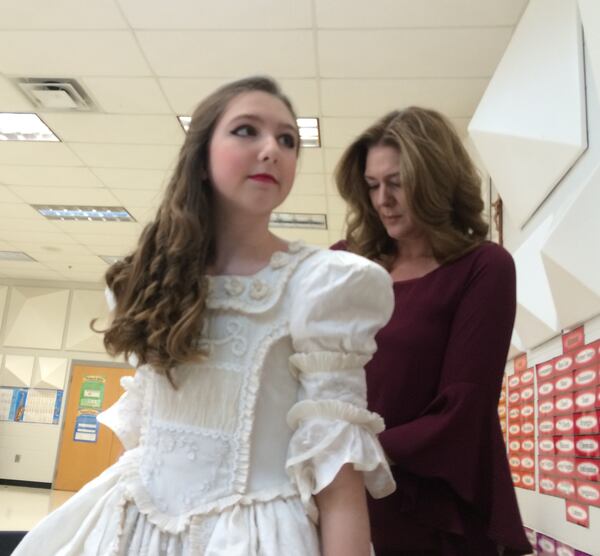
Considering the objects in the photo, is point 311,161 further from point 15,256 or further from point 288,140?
point 15,256

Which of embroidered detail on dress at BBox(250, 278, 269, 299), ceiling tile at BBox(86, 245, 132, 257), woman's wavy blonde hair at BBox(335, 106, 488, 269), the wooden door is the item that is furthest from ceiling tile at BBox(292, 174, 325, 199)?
the wooden door

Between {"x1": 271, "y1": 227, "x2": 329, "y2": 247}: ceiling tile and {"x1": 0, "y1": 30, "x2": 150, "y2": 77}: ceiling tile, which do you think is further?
{"x1": 271, "y1": 227, "x2": 329, "y2": 247}: ceiling tile

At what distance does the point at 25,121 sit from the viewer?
17.6 ft

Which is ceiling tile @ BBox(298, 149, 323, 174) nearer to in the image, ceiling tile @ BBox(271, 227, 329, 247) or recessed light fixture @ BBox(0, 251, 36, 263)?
ceiling tile @ BBox(271, 227, 329, 247)

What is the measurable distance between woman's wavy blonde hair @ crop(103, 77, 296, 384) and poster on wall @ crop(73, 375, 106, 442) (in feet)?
32.3

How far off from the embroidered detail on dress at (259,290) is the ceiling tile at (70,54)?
11.3ft

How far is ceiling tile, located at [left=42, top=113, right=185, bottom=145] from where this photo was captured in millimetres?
5121

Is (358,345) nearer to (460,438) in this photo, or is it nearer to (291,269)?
(291,269)

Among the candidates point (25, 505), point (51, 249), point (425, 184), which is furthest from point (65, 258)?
point (425, 184)

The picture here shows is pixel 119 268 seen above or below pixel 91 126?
below

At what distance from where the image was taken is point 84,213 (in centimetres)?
753

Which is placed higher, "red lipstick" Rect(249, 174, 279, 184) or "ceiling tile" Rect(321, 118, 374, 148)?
"ceiling tile" Rect(321, 118, 374, 148)

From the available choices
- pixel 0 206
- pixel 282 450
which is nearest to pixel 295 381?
pixel 282 450

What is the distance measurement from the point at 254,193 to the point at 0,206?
23.3 feet
